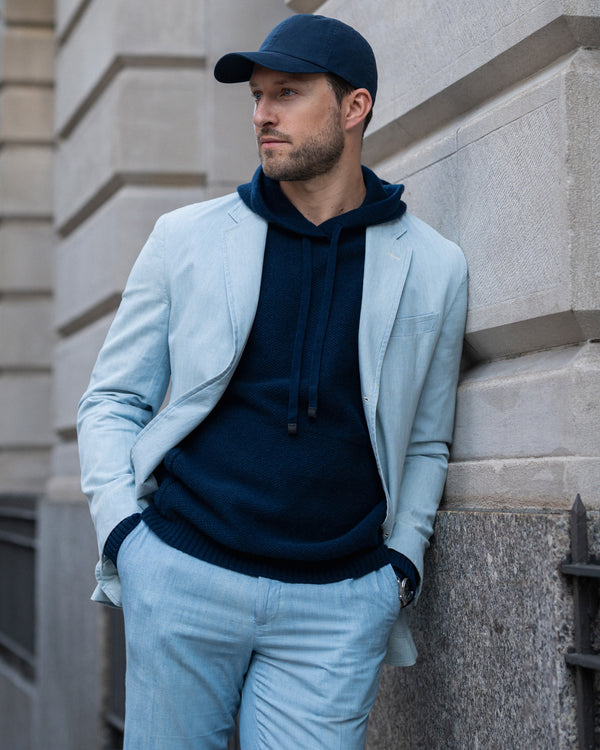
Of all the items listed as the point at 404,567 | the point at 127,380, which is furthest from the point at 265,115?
the point at 404,567

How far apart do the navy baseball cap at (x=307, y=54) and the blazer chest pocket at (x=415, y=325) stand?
0.66 metres

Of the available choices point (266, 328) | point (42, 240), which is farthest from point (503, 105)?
point (42, 240)

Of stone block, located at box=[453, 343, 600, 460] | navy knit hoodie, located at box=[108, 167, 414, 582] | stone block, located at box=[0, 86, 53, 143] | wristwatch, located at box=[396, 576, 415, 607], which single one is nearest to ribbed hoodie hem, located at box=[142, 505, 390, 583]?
navy knit hoodie, located at box=[108, 167, 414, 582]

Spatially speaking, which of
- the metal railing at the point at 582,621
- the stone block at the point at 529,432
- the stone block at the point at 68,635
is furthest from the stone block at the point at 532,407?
the stone block at the point at 68,635

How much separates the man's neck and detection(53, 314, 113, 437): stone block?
3.21 m

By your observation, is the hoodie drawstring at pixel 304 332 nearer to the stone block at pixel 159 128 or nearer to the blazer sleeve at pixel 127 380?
the blazer sleeve at pixel 127 380

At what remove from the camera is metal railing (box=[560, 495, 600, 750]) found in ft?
8.48

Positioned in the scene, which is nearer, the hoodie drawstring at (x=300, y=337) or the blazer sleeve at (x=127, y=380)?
the hoodie drawstring at (x=300, y=337)

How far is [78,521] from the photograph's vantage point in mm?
6523

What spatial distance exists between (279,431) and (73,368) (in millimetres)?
4342

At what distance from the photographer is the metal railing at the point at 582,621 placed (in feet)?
8.48

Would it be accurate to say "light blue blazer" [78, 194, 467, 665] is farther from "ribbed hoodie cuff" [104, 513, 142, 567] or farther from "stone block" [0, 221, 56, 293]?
"stone block" [0, 221, 56, 293]

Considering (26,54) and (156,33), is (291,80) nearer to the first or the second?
(156,33)

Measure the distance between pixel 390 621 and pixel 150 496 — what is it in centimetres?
72
